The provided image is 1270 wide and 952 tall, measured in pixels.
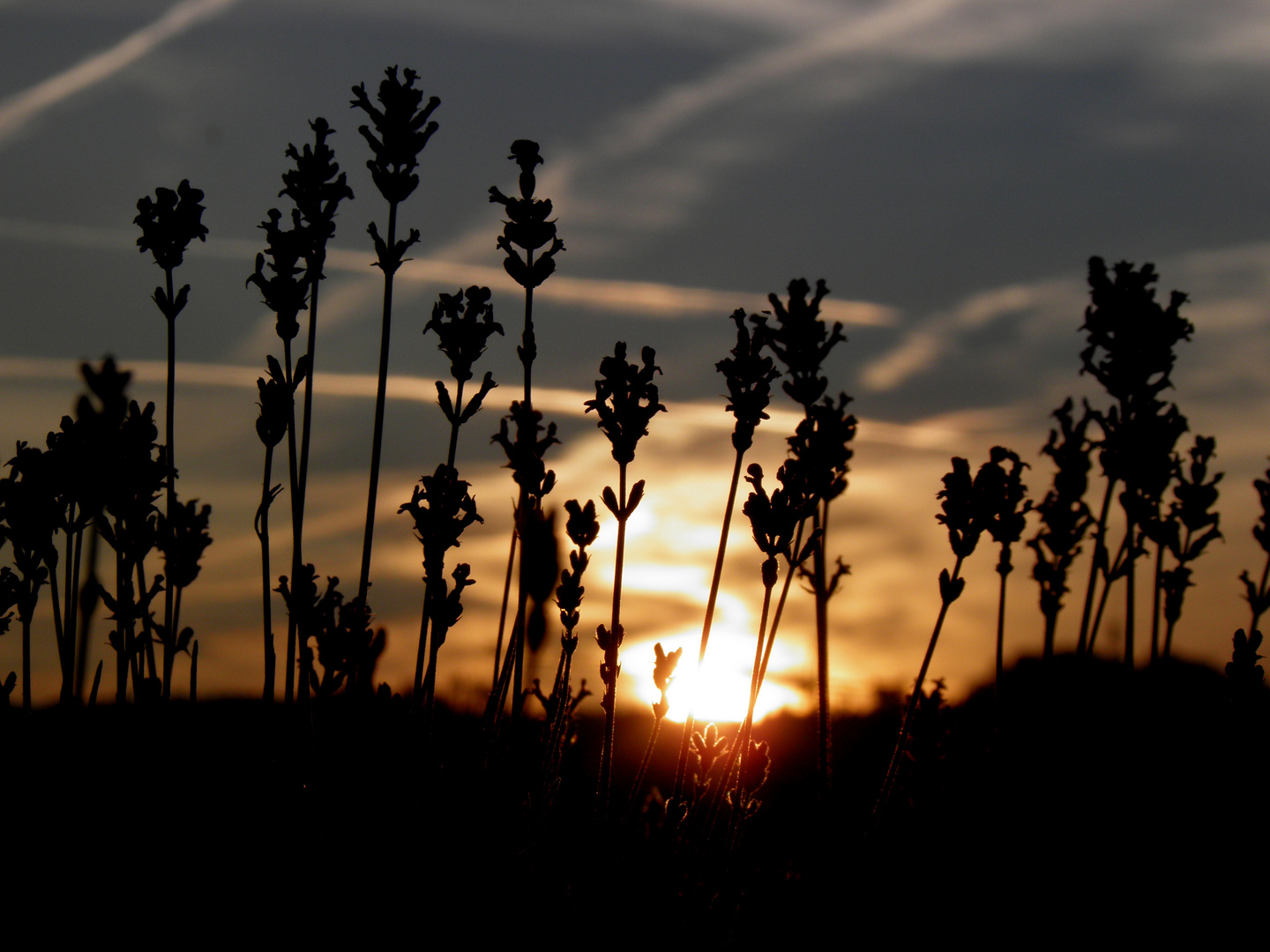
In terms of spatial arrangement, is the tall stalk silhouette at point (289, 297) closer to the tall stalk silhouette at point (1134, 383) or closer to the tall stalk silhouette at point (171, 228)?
the tall stalk silhouette at point (171, 228)

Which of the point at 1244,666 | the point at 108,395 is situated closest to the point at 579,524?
the point at 108,395

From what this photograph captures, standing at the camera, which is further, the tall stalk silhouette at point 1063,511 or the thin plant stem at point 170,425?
the tall stalk silhouette at point 1063,511

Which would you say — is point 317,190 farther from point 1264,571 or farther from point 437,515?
point 1264,571

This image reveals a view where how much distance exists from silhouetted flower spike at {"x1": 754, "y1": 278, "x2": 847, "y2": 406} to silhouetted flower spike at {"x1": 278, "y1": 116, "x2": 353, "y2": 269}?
88.5 inches

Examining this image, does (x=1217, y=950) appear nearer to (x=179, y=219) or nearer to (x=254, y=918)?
(x=254, y=918)

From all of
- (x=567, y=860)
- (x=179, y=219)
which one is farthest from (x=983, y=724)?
(x=179, y=219)

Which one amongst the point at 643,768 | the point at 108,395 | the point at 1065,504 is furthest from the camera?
the point at 1065,504

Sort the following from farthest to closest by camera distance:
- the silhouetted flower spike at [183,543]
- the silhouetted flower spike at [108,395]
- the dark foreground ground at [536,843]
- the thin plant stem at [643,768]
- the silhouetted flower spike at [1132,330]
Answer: the silhouetted flower spike at [1132,330] < the silhouetted flower spike at [183,543] < the thin plant stem at [643,768] < the silhouetted flower spike at [108,395] < the dark foreground ground at [536,843]

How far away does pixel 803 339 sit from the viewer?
20.2ft

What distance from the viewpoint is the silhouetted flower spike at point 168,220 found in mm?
5402

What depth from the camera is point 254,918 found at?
4.12m

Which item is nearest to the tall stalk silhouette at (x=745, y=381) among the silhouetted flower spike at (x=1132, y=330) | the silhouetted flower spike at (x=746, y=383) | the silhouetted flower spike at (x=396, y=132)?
the silhouetted flower spike at (x=746, y=383)

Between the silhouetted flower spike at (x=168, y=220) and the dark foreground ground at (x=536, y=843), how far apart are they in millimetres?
2104

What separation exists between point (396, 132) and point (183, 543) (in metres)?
2.34
